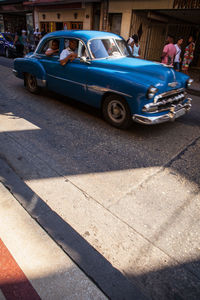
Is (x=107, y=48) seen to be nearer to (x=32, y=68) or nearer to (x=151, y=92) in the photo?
(x=151, y=92)

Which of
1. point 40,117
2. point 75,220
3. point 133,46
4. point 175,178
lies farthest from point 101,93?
point 133,46

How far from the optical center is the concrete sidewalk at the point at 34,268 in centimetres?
174

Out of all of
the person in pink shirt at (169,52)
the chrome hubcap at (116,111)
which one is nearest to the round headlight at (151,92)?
the chrome hubcap at (116,111)

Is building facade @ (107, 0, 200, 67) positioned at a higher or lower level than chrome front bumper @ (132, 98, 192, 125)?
higher

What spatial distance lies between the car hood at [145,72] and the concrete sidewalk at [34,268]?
10.3ft

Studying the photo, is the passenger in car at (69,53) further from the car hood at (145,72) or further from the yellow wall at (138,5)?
the yellow wall at (138,5)

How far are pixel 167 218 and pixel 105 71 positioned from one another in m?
3.25

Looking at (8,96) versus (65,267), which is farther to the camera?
(8,96)

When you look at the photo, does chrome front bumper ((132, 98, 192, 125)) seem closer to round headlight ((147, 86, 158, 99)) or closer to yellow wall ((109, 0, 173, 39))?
round headlight ((147, 86, 158, 99))

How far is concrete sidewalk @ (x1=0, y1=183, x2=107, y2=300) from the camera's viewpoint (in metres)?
1.74

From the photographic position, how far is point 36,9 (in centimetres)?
2095

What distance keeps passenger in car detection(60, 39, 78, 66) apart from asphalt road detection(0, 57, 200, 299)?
4.33 feet

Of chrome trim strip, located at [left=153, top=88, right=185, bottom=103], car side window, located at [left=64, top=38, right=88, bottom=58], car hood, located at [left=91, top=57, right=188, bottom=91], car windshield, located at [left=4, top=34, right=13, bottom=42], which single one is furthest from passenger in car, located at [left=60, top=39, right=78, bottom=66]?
car windshield, located at [left=4, top=34, right=13, bottom=42]

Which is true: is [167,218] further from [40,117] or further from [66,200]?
[40,117]
